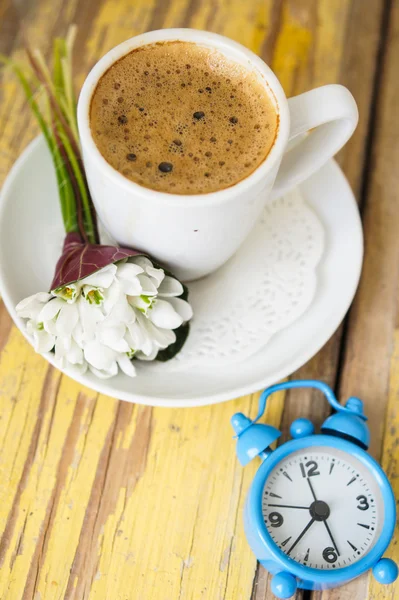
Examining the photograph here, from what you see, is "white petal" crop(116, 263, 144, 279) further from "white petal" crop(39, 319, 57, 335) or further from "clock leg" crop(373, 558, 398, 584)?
"clock leg" crop(373, 558, 398, 584)

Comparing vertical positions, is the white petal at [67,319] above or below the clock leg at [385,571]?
above

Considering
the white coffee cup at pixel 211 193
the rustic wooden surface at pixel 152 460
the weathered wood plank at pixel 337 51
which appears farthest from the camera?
the weathered wood plank at pixel 337 51

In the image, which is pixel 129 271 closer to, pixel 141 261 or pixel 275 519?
pixel 141 261

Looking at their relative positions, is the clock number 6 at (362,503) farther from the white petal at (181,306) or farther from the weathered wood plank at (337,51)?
the weathered wood plank at (337,51)

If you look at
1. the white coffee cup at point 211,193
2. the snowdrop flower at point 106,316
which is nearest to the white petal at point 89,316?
the snowdrop flower at point 106,316

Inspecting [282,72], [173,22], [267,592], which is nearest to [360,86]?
[282,72]

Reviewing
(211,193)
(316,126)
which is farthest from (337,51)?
(211,193)

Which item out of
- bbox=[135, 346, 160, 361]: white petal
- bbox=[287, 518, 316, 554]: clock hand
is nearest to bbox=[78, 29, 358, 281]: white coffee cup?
bbox=[135, 346, 160, 361]: white petal
